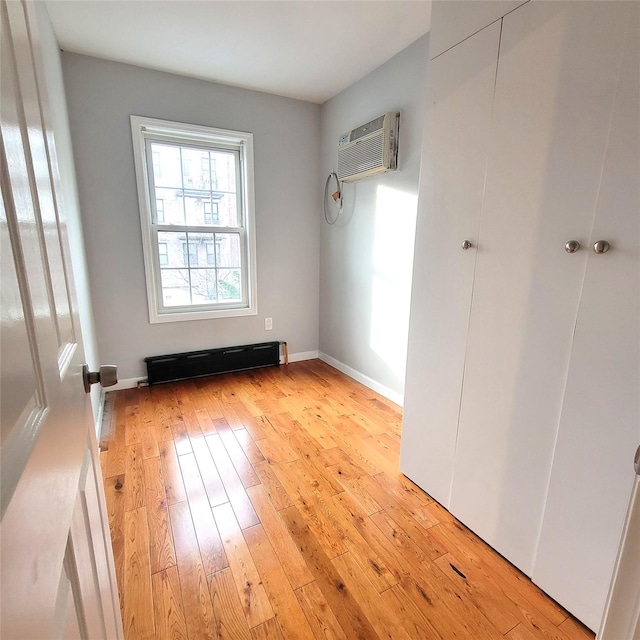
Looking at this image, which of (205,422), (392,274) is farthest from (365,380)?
(205,422)

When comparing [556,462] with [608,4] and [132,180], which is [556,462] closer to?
[608,4]

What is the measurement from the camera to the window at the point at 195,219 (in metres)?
2.80

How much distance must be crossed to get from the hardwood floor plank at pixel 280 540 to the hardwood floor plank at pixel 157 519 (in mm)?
379

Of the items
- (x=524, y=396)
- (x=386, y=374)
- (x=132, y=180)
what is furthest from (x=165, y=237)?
(x=524, y=396)

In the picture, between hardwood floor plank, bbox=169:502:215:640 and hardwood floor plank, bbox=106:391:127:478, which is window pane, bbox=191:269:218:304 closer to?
hardwood floor plank, bbox=106:391:127:478

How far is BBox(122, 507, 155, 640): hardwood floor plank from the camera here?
3.67ft

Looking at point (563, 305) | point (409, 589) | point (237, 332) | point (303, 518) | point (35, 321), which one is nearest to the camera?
point (35, 321)

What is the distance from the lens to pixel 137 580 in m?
1.27

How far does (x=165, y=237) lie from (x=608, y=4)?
113 inches

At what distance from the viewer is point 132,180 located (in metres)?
2.70

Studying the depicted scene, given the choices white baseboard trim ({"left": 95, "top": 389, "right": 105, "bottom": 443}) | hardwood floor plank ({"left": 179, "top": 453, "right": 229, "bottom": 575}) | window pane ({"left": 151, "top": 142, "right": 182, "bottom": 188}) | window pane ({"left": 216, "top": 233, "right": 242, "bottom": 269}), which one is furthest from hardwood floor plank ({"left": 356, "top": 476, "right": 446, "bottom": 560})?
window pane ({"left": 151, "top": 142, "right": 182, "bottom": 188})

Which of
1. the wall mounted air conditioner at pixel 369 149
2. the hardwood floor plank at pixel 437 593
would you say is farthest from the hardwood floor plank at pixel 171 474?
the wall mounted air conditioner at pixel 369 149

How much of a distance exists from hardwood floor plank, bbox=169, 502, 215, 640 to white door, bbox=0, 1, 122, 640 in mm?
485

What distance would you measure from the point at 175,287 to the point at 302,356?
4.70 ft
